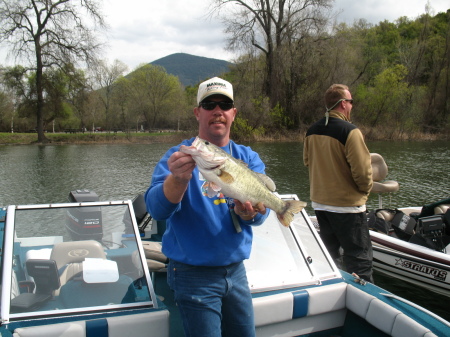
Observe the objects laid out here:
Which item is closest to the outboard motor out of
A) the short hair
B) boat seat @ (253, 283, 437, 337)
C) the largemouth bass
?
boat seat @ (253, 283, 437, 337)

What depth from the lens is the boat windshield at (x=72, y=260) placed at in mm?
2623

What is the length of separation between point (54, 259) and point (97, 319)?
0.78 metres

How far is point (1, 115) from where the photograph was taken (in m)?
58.2

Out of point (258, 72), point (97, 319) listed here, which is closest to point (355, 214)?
point (97, 319)

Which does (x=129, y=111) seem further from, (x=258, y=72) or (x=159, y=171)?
(x=159, y=171)

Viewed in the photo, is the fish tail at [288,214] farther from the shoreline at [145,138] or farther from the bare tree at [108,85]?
the bare tree at [108,85]

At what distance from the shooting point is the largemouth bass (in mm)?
1931

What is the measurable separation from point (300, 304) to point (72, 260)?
180cm

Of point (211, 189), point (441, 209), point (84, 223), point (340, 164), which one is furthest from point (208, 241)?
point (441, 209)

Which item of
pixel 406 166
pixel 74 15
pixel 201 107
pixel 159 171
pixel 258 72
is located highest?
pixel 74 15

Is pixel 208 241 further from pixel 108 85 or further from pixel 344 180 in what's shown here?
pixel 108 85

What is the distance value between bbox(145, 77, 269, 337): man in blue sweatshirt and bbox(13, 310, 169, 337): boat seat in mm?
518

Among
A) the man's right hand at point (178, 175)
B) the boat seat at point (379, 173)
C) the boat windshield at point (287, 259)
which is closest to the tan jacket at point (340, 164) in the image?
the boat windshield at point (287, 259)

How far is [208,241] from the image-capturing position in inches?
83.0
